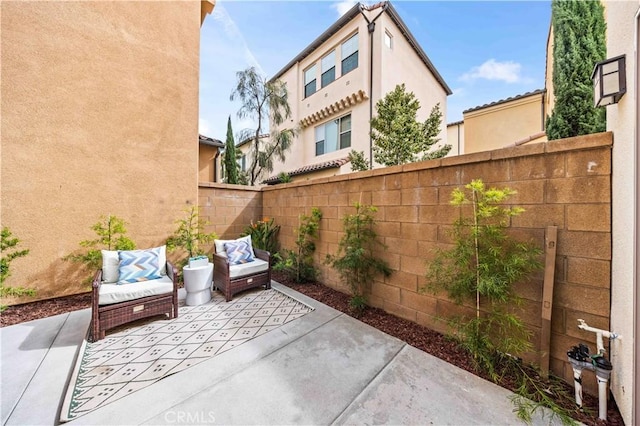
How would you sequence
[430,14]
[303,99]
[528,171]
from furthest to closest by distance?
1. [303,99]
2. [430,14]
3. [528,171]

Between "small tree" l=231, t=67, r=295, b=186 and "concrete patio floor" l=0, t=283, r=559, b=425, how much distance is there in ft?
25.7

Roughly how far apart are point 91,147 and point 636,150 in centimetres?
679

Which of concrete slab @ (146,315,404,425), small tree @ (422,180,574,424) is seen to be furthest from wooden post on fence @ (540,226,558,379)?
concrete slab @ (146,315,404,425)

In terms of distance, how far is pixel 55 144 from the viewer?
12.5 ft

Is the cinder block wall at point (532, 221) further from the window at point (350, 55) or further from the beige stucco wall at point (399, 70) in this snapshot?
the window at point (350, 55)

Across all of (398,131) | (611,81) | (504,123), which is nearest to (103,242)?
(611,81)

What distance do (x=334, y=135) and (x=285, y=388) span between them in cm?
920

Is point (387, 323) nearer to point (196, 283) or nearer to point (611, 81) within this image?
point (196, 283)

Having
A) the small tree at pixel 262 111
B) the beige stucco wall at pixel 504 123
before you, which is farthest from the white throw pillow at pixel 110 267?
the beige stucco wall at pixel 504 123

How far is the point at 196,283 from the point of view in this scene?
3773mm

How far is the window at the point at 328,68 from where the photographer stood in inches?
373

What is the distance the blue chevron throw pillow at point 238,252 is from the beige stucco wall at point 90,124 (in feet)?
5.27

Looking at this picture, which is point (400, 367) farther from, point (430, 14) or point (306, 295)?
point (430, 14)

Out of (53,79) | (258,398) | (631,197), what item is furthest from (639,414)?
(53,79)
